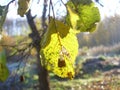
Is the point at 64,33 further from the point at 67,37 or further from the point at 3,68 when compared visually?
the point at 3,68

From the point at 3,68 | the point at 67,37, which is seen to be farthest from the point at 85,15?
the point at 3,68

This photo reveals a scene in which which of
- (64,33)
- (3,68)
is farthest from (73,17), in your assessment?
(3,68)

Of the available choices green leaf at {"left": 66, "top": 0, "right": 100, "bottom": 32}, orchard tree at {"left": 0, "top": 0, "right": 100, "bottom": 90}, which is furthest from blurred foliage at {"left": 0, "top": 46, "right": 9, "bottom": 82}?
green leaf at {"left": 66, "top": 0, "right": 100, "bottom": 32}

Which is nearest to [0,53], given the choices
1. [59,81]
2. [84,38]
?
[59,81]

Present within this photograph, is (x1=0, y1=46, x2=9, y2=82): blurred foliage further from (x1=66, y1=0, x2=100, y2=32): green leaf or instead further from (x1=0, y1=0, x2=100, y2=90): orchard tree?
(x1=66, y1=0, x2=100, y2=32): green leaf

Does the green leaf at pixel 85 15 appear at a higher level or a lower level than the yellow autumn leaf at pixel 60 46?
higher

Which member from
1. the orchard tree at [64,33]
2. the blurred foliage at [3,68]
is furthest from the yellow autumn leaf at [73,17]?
the blurred foliage at [3,68]

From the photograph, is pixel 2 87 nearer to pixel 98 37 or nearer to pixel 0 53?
pixel 0 53

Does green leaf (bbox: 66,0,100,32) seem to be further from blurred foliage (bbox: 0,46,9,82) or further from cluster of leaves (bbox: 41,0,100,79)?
blurred foliage (bbox: 0,46,9,82)

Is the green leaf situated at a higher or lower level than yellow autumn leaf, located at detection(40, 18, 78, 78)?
higher

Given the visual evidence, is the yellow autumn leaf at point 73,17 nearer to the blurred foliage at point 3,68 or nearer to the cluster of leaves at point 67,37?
the cluster of leaves at point 67,37

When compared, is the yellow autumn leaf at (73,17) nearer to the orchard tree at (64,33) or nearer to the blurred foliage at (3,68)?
the orchard tree at (64,33)
